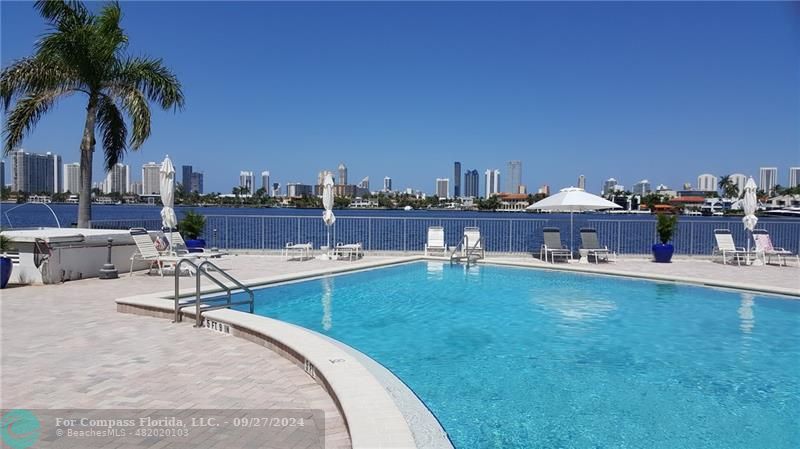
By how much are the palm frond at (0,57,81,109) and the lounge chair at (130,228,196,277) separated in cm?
485

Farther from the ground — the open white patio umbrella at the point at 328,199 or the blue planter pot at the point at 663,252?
the open white patio umbrella at the point at 328,199

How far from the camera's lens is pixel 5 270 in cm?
874

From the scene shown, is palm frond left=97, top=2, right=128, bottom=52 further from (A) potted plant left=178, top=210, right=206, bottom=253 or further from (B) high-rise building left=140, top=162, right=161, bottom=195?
(B) high-rise building left=140, top=162, right=161, bottom=195

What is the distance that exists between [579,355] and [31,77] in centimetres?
1352

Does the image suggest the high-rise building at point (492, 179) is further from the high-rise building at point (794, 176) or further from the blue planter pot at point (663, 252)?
the blue planter pot at point (663, 252)

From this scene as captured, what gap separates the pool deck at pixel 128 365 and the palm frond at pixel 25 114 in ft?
18.7

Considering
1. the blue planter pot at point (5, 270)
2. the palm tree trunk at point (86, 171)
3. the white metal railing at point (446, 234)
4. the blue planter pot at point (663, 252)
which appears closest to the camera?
the blue planter pot at point (5, 270)

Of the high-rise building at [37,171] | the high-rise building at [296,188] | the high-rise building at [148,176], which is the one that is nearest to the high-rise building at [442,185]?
the high-rise building at [296,188]

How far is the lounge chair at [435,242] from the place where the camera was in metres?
15.7

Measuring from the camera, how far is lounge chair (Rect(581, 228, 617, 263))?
1467cm

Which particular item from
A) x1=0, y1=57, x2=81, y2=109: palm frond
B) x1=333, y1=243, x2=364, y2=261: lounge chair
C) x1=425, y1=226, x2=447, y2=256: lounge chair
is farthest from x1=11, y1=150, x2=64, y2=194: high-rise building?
x1=425, y1=226, x2=447, y2=256: lounge chair

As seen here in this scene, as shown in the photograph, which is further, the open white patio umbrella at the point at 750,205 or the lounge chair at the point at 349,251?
the open white patio umbrella at the point at 750,205

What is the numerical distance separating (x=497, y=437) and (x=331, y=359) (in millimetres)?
1524

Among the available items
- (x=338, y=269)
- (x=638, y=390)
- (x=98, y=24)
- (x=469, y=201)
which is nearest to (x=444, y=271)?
(x=338, y=269)
